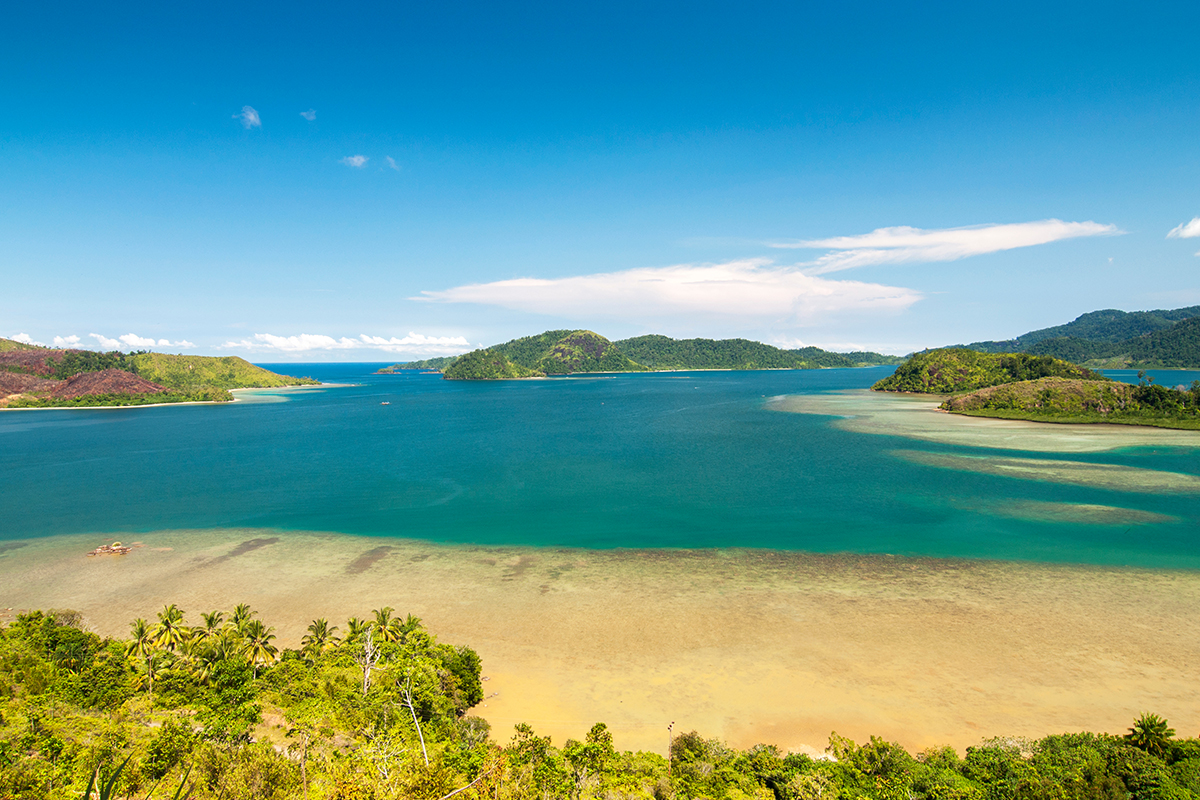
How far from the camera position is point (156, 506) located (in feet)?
198

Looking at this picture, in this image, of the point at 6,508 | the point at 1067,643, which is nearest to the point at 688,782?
the point at 1067,643

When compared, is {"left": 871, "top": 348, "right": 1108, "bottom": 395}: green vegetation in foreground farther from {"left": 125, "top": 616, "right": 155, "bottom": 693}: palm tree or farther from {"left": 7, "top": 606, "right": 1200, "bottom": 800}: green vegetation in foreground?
{"left": 125, "top": 616, "right": 155, "bottom": 693}: palm tree

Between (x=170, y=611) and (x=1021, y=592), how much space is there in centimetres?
5276

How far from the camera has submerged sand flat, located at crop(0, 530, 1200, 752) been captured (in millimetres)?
24578

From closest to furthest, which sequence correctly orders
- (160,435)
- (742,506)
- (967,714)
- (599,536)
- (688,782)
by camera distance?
(688,782) → (967,714) → (599,536) → (742,506) → (160,435)

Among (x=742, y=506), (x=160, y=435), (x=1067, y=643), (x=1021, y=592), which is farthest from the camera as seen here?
(x=160, y=435)

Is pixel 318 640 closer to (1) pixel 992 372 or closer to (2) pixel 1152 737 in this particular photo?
(2) pixel 1152 737

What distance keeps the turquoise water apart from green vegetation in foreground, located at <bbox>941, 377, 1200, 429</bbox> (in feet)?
128

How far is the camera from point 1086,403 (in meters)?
123

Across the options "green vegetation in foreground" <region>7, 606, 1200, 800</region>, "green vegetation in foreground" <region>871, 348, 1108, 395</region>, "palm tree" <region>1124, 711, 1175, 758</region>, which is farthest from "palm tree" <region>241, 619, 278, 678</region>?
"green vegetation in foreground" <region>871, 348, 1108, 395</region>

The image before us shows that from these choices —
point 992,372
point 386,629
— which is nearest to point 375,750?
point 386,629

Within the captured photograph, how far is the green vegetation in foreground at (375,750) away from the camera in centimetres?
1587

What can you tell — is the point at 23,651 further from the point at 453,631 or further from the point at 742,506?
the point at 742,506

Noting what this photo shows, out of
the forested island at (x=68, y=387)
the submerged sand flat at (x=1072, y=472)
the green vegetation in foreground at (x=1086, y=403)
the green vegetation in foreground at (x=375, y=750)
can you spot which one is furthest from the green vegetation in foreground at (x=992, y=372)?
the forested island at (x=68, y=387)
